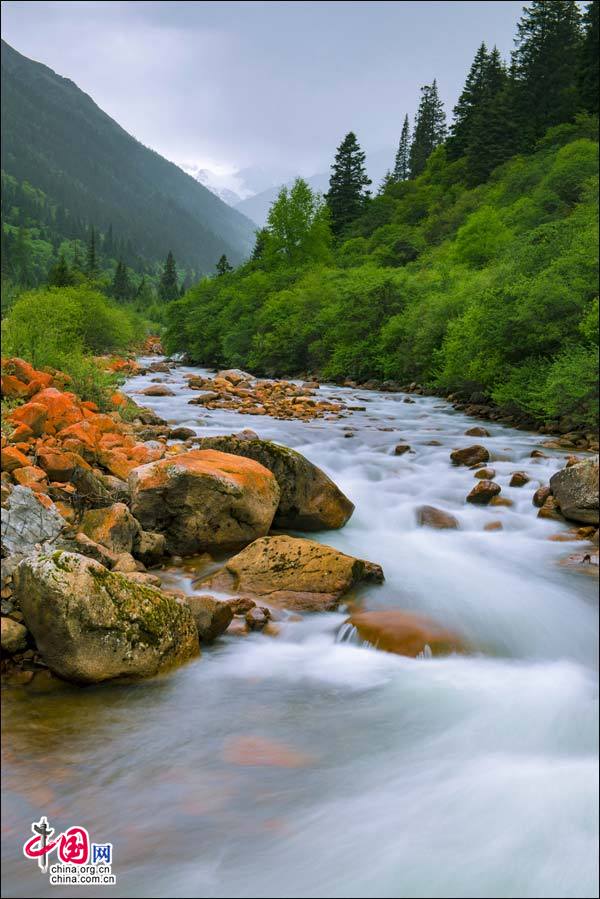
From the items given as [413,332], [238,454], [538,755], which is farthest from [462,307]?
[538,755]

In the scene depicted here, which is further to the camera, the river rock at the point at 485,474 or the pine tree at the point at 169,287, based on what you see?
the pine tree at the point at 169,287

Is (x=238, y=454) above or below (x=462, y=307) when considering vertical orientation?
below

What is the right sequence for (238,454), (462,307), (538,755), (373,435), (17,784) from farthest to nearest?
(462,307) → (373,435) → (238,454) → (538,755) → (17,784)

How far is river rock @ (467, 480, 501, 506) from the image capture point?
8.87 m

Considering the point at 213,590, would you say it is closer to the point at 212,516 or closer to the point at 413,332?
the point at 212,516

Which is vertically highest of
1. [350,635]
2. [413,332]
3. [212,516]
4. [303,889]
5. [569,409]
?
[413,332]

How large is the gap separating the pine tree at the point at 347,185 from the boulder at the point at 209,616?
55.7 m

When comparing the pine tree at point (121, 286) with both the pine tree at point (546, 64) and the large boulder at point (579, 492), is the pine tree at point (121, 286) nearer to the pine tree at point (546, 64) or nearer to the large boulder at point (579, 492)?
the pine tree at point (546, 64)

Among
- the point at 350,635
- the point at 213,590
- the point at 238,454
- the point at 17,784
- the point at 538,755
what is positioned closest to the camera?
the point at 17,784

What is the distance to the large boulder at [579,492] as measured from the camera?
7.38 meters

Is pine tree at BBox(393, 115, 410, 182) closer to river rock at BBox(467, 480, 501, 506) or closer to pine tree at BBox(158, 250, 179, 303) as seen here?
pine tree at BBox(158, 250, 179, 303)

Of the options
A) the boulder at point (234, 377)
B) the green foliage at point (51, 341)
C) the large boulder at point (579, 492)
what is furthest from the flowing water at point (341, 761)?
the boulder at point (234, 377)

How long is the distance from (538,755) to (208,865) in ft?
7.71

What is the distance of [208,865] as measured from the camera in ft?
10.3
